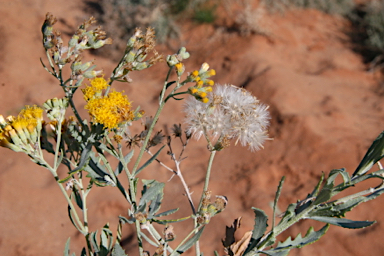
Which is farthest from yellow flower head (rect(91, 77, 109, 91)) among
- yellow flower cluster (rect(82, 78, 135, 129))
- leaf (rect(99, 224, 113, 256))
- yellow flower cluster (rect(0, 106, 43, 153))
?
leaf (rect(99, 224, 113, 256))

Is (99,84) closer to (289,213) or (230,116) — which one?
(230,116)

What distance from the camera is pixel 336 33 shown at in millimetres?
5836

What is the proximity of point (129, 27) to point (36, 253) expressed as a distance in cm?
408

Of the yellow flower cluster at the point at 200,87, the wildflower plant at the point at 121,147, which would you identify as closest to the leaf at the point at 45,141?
the wildflower plant at the point at 121,147

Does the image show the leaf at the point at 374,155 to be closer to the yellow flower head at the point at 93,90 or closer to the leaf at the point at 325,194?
the leaf at the point at 325,194

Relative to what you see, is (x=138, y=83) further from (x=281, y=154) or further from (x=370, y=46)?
(x=370, y=46)

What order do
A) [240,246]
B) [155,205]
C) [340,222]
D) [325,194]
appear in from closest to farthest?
[325,194], [340,222], [155,205], [240,246]

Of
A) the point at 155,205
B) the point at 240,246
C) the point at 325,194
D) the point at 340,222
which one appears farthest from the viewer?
the point at 240,246

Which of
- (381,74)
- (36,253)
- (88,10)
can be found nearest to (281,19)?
(381,74)

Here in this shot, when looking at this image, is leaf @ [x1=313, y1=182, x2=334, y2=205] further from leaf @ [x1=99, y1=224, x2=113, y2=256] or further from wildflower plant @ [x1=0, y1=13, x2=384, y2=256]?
leaf @ [x1=99, y1=224, x2=113, y2=256]

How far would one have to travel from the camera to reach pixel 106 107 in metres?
1.16

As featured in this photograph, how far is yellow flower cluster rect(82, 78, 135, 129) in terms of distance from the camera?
115cm

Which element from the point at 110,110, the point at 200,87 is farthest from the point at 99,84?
the point at 200,87

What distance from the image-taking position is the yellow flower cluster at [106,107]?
115 cm
